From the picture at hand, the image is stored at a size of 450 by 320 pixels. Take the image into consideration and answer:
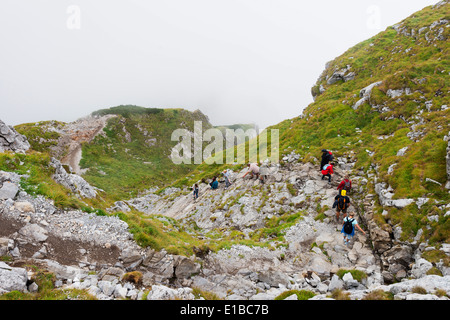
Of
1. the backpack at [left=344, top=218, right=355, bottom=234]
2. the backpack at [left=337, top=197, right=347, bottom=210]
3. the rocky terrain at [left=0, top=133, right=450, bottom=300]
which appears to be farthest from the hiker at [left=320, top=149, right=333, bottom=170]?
the backpack at [left=344, top=218, right=355, bottom=234]

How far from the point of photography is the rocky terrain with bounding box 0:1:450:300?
32.7ft

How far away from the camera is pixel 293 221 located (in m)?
19.4

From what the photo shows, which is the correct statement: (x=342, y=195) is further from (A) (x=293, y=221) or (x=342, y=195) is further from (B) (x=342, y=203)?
(A) (x=293, y=221)

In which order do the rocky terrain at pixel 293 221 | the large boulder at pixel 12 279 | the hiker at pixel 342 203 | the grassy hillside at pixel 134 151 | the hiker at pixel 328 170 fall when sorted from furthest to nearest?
the grassy hillside at pixel 134 151 < the hiker at pixel 328 170 < the hiker at pixel 342 203 < the rocky terrain at pixel 293 221 < the large boulder at pixel 12 279

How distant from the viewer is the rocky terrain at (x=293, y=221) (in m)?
9.95

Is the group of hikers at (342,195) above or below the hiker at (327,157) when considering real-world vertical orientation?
below

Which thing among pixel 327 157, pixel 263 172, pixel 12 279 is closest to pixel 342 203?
pixel 327 157

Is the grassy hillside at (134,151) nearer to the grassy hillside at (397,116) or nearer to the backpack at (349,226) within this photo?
the grassy hillside at (397,116)

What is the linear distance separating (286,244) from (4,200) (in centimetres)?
1802

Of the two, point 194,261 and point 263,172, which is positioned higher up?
point 263,172

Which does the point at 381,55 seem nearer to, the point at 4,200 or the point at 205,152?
the point at 4,200

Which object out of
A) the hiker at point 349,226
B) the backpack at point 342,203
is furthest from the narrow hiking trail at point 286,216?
the backpack at point 342,203

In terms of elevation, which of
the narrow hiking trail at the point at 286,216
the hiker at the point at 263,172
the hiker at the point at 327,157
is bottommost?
the narrow hiking trail at the point at 286,216
